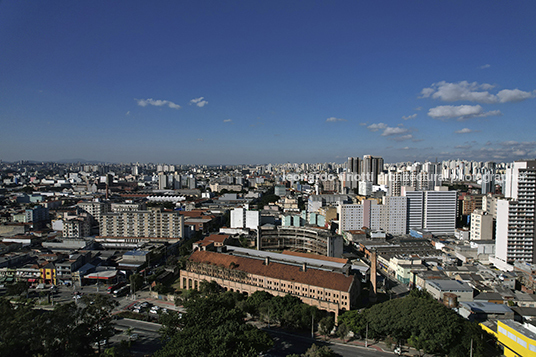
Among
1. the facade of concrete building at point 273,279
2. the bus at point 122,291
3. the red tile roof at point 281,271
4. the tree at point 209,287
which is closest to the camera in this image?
the facade of concrete building at point 273,279

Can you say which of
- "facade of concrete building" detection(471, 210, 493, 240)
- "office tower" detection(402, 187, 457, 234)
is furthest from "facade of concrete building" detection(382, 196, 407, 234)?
"facade of concrete building" detection(471, 210, 493, 240)

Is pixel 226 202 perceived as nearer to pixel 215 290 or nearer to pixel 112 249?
pixel 112 249

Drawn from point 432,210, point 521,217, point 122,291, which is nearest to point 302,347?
point 122,291

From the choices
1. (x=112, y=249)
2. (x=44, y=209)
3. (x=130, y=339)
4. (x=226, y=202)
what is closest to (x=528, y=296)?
(x=130, y=339)

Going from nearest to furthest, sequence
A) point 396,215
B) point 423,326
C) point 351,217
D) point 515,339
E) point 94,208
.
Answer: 1. point 515,339
2. point 423,326
3. point 396,215
4. point 351,217
5. point 94,208

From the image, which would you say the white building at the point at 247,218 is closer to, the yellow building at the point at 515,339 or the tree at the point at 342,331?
the tree at the point at 342,331

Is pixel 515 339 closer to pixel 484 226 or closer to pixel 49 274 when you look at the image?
pixel 484 226

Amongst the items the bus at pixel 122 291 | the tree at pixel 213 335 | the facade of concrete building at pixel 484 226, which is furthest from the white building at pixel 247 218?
the tree at pixel 213 335
